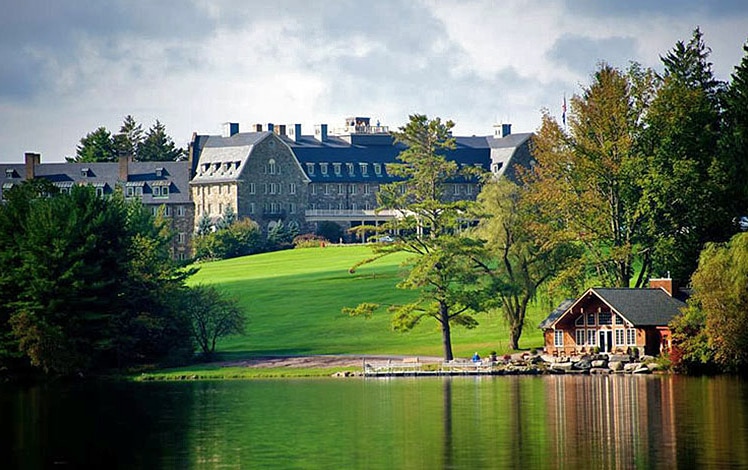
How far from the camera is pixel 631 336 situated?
3231 inches

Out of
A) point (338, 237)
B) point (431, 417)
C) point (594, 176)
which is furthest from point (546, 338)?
point (338, 237)

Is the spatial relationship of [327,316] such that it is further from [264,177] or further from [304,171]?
[304,171]

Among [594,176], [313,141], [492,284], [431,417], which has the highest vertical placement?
[313,141]

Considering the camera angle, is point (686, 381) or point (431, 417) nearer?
point (431, 417)

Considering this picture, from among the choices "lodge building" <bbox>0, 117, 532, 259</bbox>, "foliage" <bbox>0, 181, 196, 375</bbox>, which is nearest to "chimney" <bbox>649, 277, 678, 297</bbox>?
"foliage" <bbox>0, 181, 196, 375</bbox>

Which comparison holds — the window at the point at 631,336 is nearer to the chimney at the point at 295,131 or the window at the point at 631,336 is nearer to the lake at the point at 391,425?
the lake at the point at 391,425

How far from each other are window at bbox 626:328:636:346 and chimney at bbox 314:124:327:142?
3616 inches

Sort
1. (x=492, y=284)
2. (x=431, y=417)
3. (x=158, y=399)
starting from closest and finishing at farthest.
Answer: (x=431, y=417) → (x=158, y=399) → (x=492, y=284)

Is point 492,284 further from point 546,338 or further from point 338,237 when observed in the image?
point 338,237

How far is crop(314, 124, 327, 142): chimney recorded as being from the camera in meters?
171

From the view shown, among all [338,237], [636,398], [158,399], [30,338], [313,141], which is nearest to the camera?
[636,398]

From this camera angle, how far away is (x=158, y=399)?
6606cm

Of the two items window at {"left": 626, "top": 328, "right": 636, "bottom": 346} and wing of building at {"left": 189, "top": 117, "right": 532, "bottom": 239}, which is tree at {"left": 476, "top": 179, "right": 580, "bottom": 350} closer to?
window at {"left": 626, "top": 328, "right": 636, "bottom": 346}

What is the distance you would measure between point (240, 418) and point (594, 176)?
36.7 meters
